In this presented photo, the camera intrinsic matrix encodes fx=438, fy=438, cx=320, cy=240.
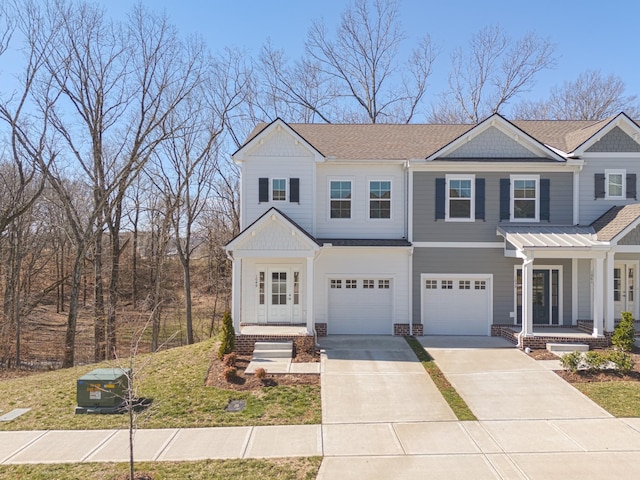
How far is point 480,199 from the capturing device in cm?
1544

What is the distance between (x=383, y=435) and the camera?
8094mm

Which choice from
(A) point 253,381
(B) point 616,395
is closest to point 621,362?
(B) point 616,395

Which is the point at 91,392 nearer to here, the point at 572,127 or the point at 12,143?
the point at 12,143

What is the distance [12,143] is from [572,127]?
23.6m

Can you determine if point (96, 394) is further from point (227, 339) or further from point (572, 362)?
point (572, 362)

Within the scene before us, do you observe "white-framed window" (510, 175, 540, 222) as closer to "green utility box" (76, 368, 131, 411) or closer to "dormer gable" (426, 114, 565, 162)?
"dormer gable" (426, 114, 565, 162)

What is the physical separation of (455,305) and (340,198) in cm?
560

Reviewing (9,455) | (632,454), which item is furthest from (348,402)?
(9,455)

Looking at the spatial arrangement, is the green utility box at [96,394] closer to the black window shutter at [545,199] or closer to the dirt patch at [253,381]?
the dirt patch at [253,381]

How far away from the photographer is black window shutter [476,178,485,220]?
15.4m

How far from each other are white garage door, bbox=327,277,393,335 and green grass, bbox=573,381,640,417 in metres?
6.41

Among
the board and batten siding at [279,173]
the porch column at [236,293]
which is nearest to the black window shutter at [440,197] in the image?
the board and batten siding at [279,173]

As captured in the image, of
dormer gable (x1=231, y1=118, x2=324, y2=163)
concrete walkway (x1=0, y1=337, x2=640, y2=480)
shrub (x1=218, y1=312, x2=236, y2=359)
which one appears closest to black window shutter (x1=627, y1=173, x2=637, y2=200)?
concrete walkway (x1=0, y1=337, x2=640, y2=480)

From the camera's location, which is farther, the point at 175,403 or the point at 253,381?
the point at 253,381
